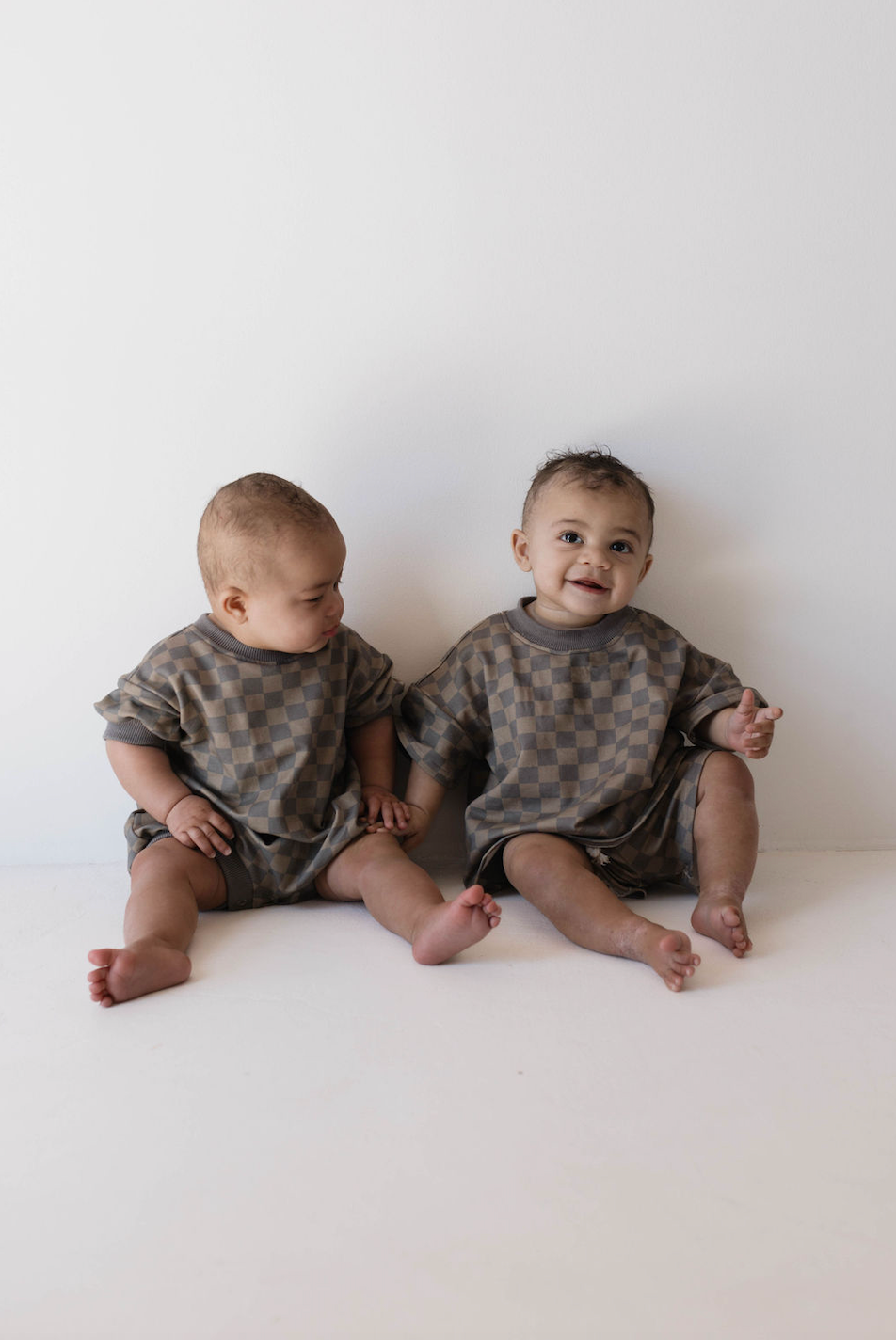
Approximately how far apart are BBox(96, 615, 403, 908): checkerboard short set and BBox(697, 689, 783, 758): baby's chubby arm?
486 mm

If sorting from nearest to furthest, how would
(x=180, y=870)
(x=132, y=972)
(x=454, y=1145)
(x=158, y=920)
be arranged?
1. (x=454, y=1145)
2. (x=132, y=972)
3. (x=158, y=920)
4. (x=180, y=870)

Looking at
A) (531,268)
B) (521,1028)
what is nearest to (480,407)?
(531,268)

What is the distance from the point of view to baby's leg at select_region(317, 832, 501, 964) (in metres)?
1.10

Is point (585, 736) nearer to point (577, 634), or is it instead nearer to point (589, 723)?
point (589, 723)

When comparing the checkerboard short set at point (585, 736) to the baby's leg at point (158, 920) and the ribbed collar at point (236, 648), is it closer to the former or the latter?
the ribbed collar at point (236, 648)

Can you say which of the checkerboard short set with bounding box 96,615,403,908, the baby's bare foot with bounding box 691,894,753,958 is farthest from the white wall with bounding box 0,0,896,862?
the baby's bare foot with bounding box 691,894,753,958

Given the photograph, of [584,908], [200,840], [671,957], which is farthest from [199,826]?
[671,957]

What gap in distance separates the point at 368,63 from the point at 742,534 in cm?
79

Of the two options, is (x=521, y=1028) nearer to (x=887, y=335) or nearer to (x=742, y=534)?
(x=742, y=534)

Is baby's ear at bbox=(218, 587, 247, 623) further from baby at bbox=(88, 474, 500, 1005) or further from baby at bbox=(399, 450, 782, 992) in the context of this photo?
baby at bbox=(399, 450, 782, 992)

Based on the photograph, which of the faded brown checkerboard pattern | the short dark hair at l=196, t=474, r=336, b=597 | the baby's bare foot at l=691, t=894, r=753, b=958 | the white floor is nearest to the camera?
the white floor

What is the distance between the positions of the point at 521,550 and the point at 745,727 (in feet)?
1.25

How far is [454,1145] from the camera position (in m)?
0.83

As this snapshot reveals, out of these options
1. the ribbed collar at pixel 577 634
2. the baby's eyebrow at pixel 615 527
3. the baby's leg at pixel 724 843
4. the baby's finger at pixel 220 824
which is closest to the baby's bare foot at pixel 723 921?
the baby's leg at pixel 724 843
